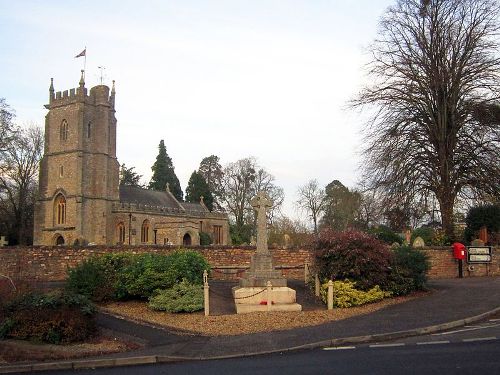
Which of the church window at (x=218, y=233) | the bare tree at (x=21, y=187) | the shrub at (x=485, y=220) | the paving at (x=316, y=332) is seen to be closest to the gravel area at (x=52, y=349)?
the paving at (x=316, y=332)

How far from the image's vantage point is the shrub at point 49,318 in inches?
540

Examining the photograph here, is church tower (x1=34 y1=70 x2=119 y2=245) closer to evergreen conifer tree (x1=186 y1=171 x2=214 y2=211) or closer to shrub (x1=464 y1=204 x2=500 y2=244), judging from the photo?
evergreen conifer tree (x1=186 y1=171 x2=214 y2=211)

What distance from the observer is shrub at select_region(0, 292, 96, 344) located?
13.7 meters

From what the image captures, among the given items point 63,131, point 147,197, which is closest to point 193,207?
point 147,197

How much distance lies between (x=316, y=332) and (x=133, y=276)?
7528 millimetres

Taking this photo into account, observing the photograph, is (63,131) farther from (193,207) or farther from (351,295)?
(351,295)

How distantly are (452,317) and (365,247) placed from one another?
4799 millimetres

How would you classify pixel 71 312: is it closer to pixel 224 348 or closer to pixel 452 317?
pixel 224 348

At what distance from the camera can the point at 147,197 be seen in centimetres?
7800

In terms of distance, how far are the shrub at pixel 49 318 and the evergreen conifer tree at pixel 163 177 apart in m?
73.7

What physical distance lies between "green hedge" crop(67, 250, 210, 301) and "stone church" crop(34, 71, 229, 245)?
155 ft

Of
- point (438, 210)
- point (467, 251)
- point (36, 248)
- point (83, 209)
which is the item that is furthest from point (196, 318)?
point (83, 209)

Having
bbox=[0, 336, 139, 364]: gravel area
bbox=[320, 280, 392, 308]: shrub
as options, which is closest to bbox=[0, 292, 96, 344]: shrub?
bbox=[0, 336, 139, 364]: gravel area

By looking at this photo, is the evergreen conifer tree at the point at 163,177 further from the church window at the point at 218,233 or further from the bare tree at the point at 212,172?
the church window at the point at 218,233
